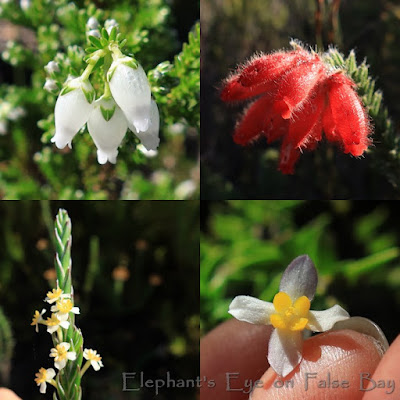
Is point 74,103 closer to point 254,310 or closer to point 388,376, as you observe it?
point 254,310

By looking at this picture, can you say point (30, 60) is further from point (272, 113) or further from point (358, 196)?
point (358, 196)

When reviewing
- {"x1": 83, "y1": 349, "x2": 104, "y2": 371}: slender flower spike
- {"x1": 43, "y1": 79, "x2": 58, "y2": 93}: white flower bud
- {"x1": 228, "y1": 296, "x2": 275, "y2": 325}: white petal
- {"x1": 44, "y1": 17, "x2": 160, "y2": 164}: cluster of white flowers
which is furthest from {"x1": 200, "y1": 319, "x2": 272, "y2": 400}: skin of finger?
{"x1": 43, "y1": 79, "x2": 58, "y2": 93}: white flower bud

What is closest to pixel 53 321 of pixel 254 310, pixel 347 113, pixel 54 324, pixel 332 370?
pixel 54 324

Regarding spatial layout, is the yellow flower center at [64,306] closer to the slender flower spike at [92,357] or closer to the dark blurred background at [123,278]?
the slender flower spike at [92,357]

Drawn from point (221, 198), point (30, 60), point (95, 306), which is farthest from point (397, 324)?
point (30, 60)

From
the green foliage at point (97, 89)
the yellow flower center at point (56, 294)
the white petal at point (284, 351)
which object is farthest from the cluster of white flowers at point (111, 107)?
the white petal at point (284, 351)

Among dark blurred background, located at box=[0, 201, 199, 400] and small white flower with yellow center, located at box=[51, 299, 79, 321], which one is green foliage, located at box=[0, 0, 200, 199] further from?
small white flower with yellow center, located at box=[51, 299, 79, 321]

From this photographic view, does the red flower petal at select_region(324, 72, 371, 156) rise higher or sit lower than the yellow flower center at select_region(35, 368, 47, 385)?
higher
